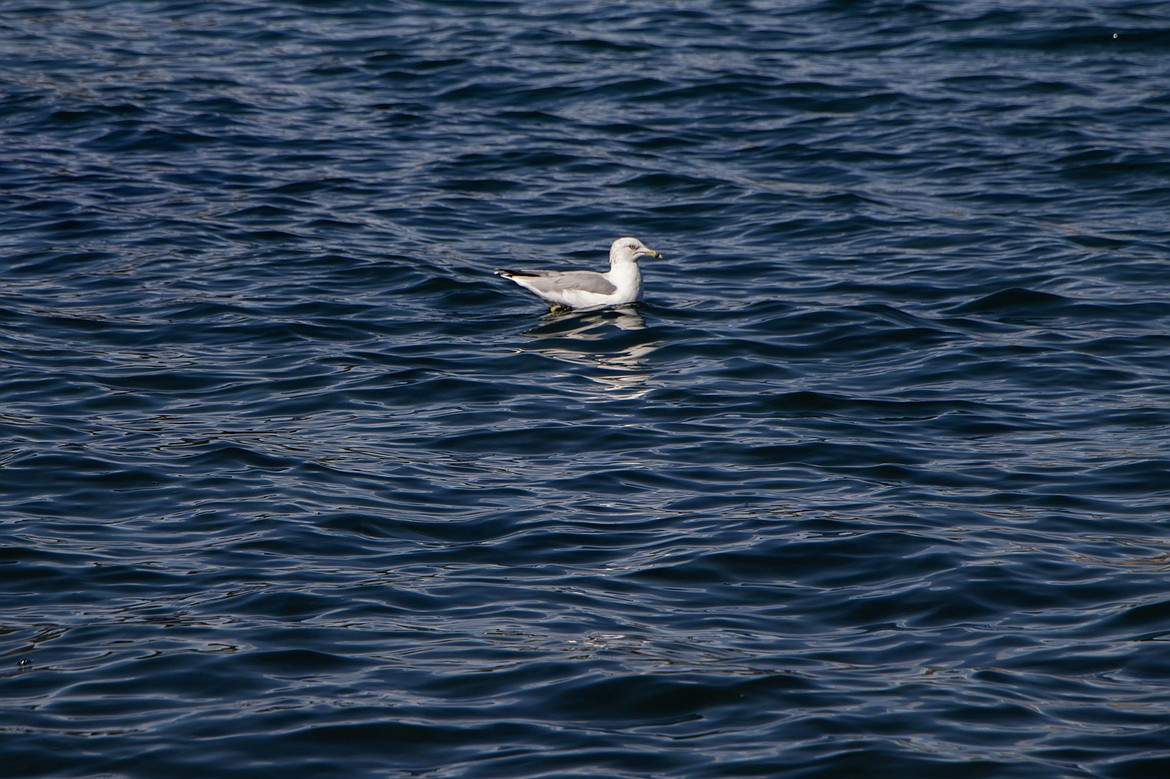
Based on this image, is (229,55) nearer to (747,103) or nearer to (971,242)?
(747,103)

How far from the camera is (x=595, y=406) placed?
10719 mm

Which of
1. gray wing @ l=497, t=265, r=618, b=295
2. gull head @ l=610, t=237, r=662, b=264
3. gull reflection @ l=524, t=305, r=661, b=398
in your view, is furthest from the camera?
gull head @ l=610, t=237, r=662, b=264

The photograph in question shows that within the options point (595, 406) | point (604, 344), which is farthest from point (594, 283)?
point (595, 406)

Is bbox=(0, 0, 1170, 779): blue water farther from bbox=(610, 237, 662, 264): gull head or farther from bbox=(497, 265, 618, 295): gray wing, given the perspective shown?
bbox=(610, 237, 662, 264): gull head

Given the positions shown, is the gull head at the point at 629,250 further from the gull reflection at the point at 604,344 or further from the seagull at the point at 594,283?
the gull reflection at the point at 604,344

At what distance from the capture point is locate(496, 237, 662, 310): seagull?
510 inches

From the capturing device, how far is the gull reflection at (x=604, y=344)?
448 inches

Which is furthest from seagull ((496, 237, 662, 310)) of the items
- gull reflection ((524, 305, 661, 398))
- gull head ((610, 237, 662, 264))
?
gull reflection ((524, 305, 661, 398))

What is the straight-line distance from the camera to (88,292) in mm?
12859

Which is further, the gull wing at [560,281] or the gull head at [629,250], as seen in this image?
the gull head at [629,250]

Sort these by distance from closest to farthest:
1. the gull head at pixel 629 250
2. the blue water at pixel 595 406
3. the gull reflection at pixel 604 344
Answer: the blue water at pixel 595 406 → the gull reflection at pixel 604 344 → the gull head at pixel 629 250

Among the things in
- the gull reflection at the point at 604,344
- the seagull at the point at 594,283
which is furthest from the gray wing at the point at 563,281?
the gull reflection at the point at 604,344

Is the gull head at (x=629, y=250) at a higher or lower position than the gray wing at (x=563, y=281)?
higher

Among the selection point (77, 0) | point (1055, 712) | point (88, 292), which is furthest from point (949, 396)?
point (77, 0)
